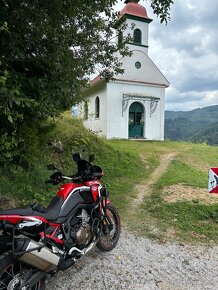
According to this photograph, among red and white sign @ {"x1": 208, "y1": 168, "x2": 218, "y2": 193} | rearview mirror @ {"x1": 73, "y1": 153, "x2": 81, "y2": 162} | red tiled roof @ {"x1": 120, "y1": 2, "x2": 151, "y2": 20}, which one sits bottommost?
red and white sign @ {"x1": 208, "y1": 168, "x2": 218, "y2": 193}

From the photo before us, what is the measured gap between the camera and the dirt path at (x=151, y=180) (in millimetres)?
6438

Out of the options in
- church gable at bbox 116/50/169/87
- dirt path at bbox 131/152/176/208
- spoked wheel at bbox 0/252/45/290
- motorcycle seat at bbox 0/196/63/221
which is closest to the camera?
spoked wheel at bbox 0/252/45/290

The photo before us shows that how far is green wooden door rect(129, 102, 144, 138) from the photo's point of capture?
18.1m

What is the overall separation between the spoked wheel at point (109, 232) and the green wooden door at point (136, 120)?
14174 mm

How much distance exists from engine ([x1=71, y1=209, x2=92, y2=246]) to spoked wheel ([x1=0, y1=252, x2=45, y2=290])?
69 cm

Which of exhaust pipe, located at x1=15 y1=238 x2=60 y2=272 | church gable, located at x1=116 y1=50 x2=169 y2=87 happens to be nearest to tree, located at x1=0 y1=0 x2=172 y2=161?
exhaust pipe, located at x1=15 y1=238 x2=60 y2=272

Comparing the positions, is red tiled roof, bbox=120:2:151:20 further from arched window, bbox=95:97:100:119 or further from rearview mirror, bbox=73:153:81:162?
rearview mirror, bbox=73:153:81:162

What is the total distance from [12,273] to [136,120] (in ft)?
54.0

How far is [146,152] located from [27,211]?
34.5ft

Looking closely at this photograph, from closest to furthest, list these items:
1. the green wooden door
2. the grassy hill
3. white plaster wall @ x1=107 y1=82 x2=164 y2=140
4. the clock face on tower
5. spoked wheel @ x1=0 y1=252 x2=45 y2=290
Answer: spoked wheel @ x1=0 y1=252 x2=45 y2=290 → the grassy hill → white plaster wall @ x1=107 y1=82 x2=164 y2=140 → the clock face on tower → the green wooden door

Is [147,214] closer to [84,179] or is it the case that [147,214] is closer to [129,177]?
[84,179]

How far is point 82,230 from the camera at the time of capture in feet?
10.1

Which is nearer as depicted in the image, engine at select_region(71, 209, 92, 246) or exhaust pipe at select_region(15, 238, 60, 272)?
exhaust pipe at select_region(15, 238, 60, 272)

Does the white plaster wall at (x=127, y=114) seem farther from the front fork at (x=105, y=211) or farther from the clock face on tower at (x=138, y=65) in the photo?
the front fork at (x=105, y=211)
